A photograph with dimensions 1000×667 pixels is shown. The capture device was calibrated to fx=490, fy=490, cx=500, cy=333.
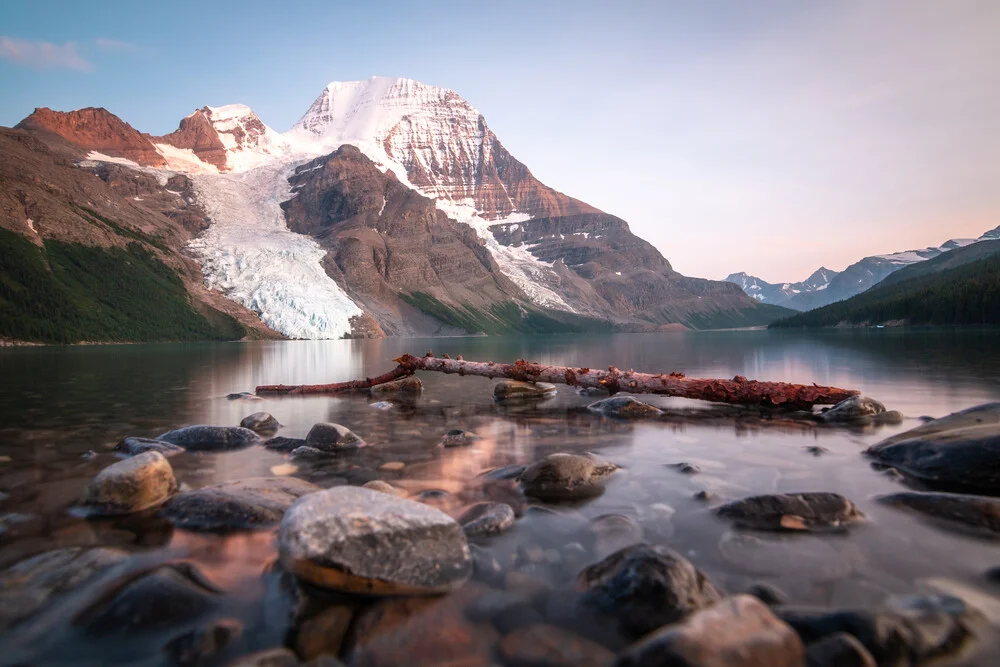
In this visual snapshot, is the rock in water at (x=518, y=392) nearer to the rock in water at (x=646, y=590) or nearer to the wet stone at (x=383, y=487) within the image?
the wet stone at (x=383, y=487)

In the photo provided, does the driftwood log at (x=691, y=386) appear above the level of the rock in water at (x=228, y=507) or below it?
above

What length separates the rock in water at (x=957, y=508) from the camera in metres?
5.77

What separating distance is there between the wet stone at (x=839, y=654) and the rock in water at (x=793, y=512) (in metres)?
2.57

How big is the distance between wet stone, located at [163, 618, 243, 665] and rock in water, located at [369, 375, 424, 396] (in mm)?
18026

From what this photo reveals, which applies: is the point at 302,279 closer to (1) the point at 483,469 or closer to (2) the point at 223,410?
(2) the point at 223,410

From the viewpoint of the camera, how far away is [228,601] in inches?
175

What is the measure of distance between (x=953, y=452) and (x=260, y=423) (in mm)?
15170

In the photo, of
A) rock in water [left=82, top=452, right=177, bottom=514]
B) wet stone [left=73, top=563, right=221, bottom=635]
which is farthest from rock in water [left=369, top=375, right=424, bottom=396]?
wet stone [left=73, top=563, right=221, bottom=635]

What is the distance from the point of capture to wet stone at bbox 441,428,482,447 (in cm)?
1151

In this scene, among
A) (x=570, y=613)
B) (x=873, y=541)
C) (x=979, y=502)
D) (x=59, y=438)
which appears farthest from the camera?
(x=59, y=438)

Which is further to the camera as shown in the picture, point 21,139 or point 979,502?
point 21,139

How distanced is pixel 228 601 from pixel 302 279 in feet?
578

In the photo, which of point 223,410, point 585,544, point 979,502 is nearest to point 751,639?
point 585,544

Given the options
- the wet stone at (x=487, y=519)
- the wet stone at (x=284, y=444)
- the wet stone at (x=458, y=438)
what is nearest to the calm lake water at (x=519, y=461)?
the wet stone at (x=487, y=519)
